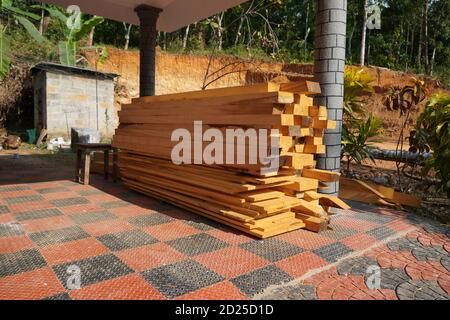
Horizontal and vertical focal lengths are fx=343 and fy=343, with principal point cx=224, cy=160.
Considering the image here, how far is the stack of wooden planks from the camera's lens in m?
3.49

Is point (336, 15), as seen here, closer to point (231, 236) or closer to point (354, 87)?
point (354, 87)

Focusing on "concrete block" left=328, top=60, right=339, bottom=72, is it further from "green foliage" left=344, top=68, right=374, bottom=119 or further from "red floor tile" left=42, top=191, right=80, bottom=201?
"red floor tile" left=42, top=191, right=80, bottom=201

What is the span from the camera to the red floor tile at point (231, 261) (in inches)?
106

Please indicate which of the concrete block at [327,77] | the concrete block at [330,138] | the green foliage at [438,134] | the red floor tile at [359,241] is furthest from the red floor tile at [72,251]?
the green foliage at [438,134]

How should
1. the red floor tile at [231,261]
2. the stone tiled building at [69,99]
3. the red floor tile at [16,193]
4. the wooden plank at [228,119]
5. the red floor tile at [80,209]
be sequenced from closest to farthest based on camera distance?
the red floor tile at [231,261], the wooden plank at [228,119], the red floor tile at [80,209], the red floor tile at [16,193], the stone tiled building at [69,99]

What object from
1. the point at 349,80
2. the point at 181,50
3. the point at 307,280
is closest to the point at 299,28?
the point at 181,50

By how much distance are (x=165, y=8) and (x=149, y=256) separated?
615 cm

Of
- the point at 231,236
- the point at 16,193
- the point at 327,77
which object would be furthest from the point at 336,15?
the point at 16,193

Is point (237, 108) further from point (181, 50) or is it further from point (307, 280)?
point (181, 50)

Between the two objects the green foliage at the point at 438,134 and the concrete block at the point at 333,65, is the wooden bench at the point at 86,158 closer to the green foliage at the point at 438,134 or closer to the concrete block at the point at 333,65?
the concrete block at the point at 333,65

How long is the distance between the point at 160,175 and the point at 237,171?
4.97 ft

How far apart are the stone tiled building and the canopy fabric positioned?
17.4 feet

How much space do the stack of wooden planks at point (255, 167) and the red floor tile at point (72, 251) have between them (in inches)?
53.1

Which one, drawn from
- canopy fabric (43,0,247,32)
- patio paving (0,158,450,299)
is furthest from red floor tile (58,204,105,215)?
canopy fabric (43,0,247,32)
